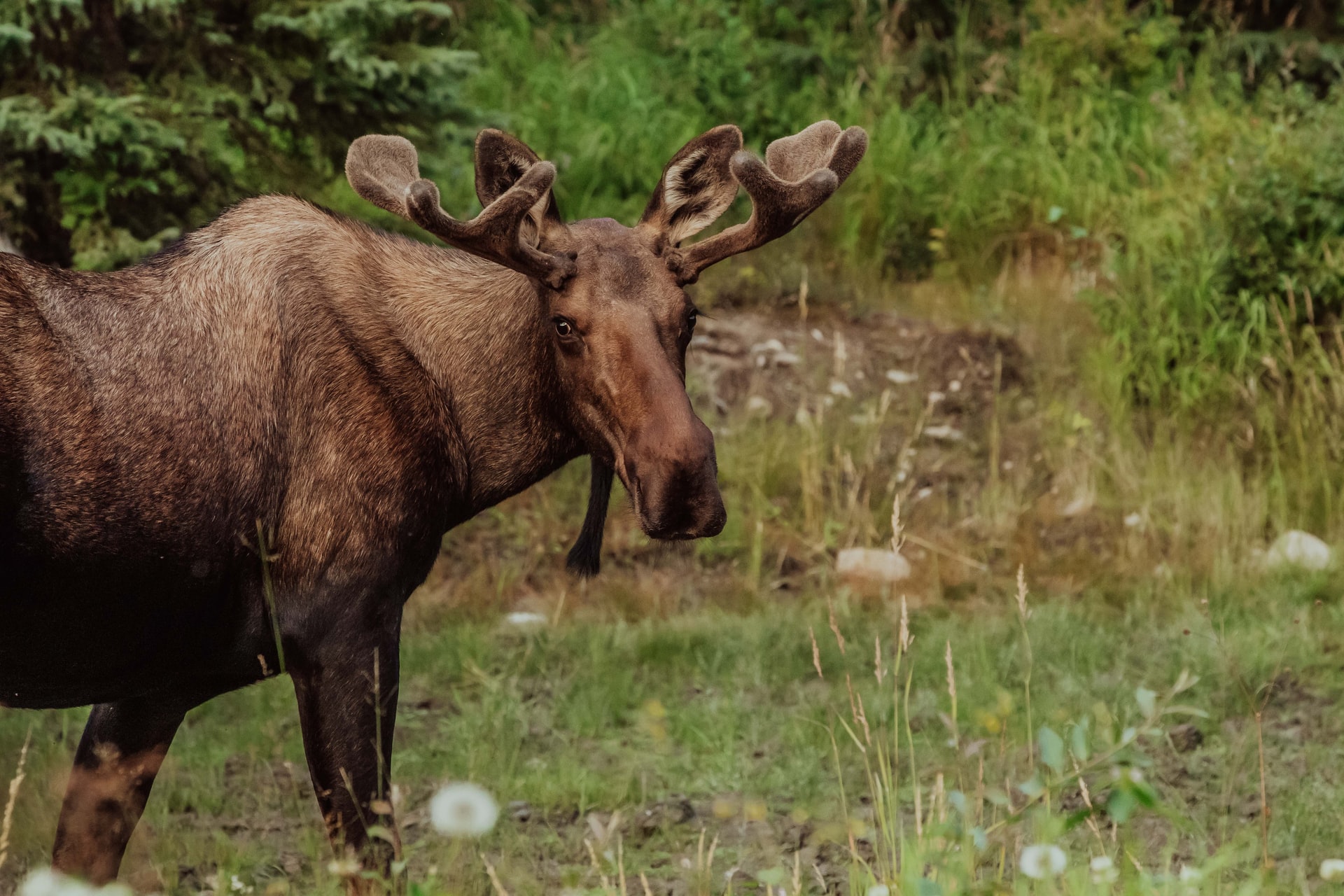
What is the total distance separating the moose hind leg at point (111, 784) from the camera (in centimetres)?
414

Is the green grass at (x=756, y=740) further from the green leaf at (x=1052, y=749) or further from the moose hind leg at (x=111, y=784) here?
the green leaf at (x=1052, y=749)

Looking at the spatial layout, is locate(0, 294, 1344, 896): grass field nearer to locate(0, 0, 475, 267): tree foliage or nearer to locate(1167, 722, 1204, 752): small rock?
locate(1167, 722, 1204, 752): small rock

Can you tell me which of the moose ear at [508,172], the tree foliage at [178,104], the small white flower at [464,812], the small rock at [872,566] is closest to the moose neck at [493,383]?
the moose ear at [508,172]

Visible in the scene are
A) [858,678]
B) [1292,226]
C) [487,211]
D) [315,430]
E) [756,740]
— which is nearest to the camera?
[487,211]

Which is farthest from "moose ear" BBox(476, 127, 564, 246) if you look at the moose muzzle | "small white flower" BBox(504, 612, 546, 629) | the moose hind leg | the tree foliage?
"small white flower" BBox(504, 612, 546, 629)

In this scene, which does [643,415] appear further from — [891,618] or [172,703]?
[891,618]

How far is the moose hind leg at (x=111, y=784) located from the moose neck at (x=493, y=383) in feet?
3.30

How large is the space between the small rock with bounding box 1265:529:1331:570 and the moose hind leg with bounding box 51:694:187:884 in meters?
4.79

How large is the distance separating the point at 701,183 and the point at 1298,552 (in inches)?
156

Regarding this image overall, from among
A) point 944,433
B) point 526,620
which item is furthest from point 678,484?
point 944,433

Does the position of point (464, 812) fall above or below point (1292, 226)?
above

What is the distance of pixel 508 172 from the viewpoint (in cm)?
414

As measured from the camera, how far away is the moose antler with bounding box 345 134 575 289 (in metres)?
3.81

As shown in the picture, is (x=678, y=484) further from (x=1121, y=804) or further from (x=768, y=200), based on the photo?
(x=1121, y=804)
